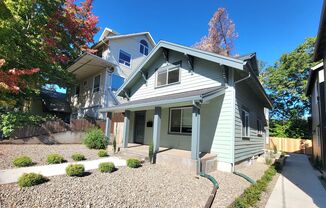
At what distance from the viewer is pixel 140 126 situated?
1257cm

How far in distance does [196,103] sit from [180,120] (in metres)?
2.87

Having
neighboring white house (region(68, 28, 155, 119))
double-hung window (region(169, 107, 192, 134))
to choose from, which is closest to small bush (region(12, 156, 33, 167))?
double-hung window (region(169, 107, 192, 134))

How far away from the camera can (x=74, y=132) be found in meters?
13.7

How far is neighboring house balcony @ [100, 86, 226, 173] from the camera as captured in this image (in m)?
7.20

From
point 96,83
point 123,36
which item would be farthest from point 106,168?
point 123,36

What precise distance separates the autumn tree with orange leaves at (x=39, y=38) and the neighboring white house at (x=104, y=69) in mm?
1886

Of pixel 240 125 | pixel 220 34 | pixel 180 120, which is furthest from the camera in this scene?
pixel 220 34

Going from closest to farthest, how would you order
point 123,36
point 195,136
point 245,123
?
point 195,136 → point 245,123 → point 123,36

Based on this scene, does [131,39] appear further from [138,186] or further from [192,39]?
[138,186]

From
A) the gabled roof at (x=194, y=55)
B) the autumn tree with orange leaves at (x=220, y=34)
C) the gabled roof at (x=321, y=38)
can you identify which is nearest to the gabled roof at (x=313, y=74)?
the gabled roof at (x=321, y=38)

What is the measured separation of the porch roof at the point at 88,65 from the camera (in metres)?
15.6

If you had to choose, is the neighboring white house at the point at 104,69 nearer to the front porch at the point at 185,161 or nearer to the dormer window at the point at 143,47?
the dormer window at the point at 143,47

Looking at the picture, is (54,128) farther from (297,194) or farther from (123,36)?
(297,194)

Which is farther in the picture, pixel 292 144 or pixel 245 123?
pixel 292 144
